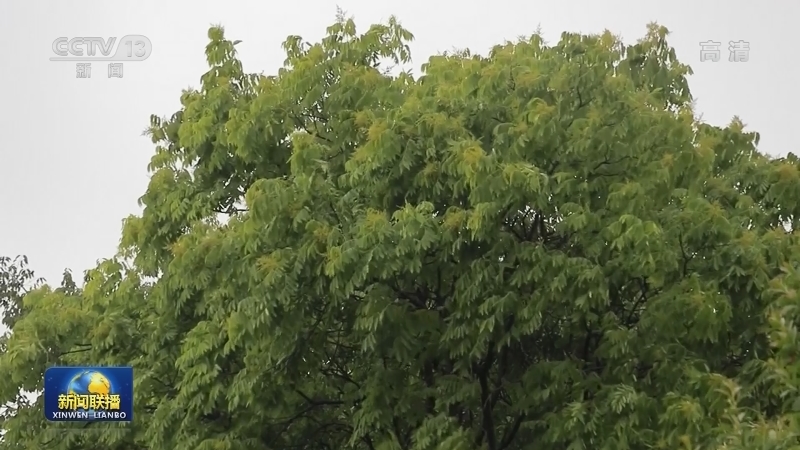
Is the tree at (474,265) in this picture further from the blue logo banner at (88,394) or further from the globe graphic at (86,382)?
the globe graphic at (86,382)

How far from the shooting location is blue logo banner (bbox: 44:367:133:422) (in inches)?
447

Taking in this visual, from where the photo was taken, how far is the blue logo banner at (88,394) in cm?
1136

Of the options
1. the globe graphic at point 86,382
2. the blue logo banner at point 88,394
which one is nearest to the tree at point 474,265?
the blue logo banner at point 88,394

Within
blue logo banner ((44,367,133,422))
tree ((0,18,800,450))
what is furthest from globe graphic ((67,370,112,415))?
tree ((0,18,800,450))

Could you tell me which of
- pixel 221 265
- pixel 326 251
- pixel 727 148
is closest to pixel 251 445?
pixel 221 265

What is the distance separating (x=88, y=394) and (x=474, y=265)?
5012mm

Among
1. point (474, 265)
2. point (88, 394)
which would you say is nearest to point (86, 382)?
point (88, 394)

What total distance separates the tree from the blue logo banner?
0.56 meters

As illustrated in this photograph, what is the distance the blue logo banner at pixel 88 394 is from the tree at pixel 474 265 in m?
0.56

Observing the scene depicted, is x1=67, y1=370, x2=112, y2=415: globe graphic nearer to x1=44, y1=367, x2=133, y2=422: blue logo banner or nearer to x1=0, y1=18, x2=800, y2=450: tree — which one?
x1=44, y1=367, x2=133, y2=422: blue logo banner

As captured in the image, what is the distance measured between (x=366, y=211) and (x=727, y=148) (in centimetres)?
429

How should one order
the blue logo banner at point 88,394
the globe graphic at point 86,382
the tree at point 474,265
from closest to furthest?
the tree at point 474,265 < the blue logo banner at point 88,394 < the globe graphic at point 86,382

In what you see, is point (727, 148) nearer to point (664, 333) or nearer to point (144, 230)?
point (664, 333)

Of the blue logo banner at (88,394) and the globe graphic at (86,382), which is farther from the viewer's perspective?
the globe graphic at (86,382)
